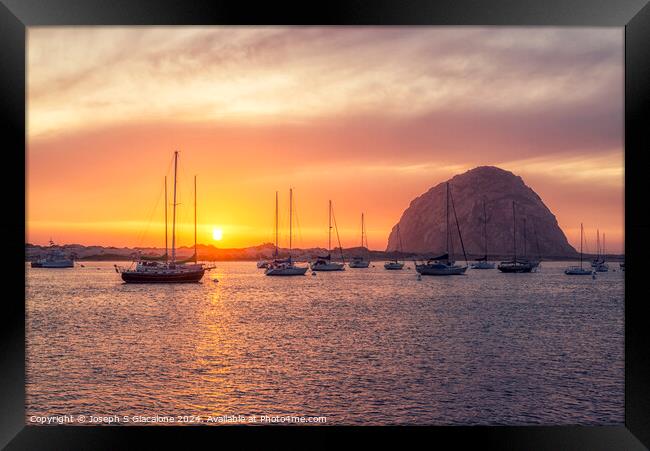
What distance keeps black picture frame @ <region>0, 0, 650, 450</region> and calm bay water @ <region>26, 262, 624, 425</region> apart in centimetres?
479

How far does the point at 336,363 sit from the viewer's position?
523 inches

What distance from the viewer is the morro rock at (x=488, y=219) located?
155375 mm

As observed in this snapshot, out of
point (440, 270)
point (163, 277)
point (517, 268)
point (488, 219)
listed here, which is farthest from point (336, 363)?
point (488, 219)

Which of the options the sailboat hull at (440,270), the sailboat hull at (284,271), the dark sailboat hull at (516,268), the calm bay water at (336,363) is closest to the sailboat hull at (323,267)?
the sailboat hull at (284,271)

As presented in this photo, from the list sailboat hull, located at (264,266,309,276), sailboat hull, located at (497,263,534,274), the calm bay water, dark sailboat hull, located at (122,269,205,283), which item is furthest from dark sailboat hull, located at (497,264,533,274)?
the calm bay water

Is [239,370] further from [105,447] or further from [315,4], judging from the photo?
[315,4]

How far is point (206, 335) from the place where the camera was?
60.8 feet

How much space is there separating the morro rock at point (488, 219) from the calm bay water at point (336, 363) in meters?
130

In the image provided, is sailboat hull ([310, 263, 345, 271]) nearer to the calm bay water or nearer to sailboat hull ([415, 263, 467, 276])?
sailboat hull ([415, 263, 467, 276])

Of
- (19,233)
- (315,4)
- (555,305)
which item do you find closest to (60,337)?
(19,233)

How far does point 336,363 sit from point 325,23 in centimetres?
1005

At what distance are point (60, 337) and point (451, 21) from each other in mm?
17837

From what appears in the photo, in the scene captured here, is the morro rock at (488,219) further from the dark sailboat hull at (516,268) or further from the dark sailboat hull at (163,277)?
the dark sailboat hull at (163,277)

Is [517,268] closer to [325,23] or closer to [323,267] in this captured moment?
[323,267]
